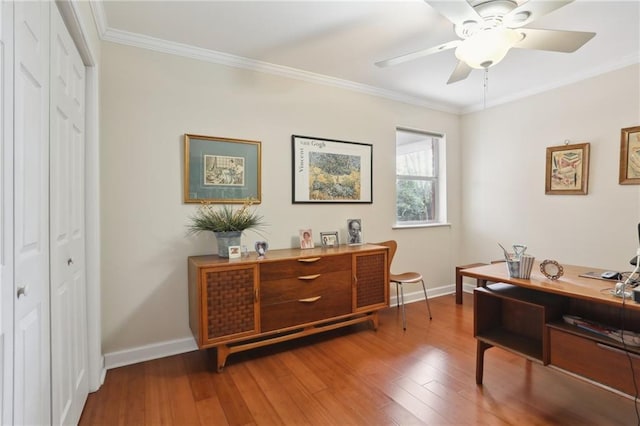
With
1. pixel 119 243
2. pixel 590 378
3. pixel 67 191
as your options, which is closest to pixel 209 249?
pixel 119 243

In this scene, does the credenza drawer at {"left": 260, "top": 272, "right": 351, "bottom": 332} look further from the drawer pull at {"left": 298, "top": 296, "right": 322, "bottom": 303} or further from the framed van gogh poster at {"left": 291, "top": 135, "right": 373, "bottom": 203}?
the framed van gogh poster at {"left": 291, "top": 135, "right": 373, "bottom": 203}

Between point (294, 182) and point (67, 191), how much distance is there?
182cm

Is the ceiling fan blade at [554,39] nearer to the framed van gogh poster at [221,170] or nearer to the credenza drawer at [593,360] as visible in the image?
the credenza drawer at [593,360]

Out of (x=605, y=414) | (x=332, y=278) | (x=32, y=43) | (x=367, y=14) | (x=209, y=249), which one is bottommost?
(x=605, y=414)

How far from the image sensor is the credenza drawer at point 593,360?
1525 mm

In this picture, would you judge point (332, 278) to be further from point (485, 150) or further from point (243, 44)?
point (485, 150)

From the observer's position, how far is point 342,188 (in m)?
3.38

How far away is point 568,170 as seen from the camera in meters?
3.26

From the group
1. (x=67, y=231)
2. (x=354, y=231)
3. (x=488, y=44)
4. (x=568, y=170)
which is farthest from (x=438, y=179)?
(x=67, y=231)

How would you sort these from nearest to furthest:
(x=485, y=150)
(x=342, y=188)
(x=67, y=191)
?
(x=67, y=191) < (x=342, y=188) < (x=485, y=150)

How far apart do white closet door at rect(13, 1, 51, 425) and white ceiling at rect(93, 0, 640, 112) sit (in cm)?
112

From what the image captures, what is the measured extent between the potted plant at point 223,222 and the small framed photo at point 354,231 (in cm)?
104

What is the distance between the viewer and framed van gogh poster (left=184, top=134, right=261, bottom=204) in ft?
8.56

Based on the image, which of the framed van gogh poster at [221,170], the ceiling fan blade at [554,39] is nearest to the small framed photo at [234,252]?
the framed van gogh poster at [221,170]
